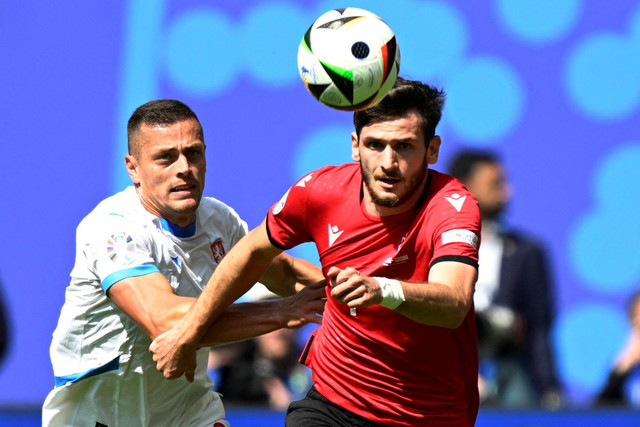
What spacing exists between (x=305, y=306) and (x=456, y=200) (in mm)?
1145

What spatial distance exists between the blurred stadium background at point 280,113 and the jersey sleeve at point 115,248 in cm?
465

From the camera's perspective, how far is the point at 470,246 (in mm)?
4801

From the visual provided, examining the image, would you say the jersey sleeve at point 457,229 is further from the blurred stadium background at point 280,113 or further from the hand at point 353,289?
the blurred stadium background at point 280,113

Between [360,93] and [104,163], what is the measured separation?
6.45 m

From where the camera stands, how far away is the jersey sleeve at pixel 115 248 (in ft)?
18.4

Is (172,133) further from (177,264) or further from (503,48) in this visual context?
(503,48)

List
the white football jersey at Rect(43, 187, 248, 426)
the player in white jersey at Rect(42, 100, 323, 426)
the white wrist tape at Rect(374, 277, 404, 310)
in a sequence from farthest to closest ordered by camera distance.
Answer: the white football jersey at Rect(43, 187, 248, 426)
the player in white jersey at Rect(42, 100, 323, 426)
the white wrist tape at Rect(374, 277, 404, 310)

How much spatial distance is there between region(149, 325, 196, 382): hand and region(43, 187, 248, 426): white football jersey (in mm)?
368

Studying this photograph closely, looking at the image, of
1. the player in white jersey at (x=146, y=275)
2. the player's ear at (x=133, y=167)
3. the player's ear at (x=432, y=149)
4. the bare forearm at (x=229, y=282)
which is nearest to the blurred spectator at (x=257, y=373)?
the player in white jersey at (x=146, y=275)

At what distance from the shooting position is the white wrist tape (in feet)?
14.5

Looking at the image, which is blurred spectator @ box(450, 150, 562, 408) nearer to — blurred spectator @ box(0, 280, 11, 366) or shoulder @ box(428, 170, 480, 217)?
shoulder @ box(428, 170, 480, 217)

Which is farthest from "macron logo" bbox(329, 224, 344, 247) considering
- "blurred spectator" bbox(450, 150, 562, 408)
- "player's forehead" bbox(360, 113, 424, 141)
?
"blurred spectator" bbox(450, 150, 562, 408)

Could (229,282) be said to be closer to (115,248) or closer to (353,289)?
(115,248)

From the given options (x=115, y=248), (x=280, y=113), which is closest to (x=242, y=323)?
(x=115, y=248)
